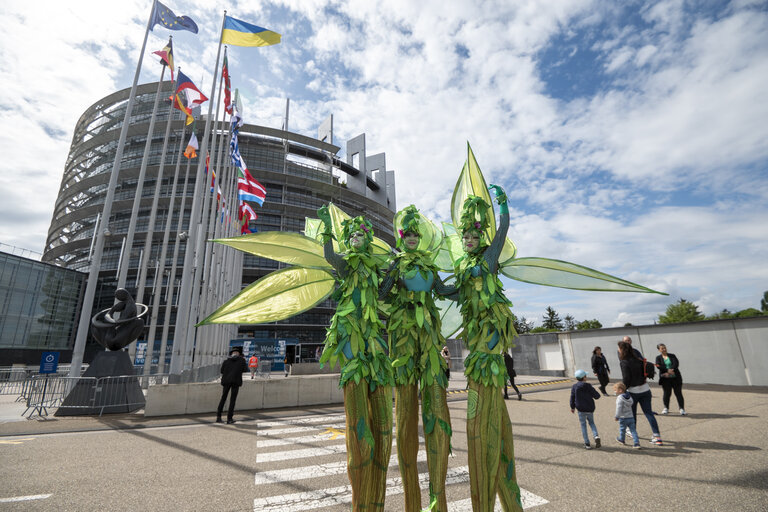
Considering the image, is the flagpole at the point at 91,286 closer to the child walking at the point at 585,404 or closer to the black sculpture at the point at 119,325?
the black sculpture at the point at 119,325

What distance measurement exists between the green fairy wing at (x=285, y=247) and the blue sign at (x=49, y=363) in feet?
67.4

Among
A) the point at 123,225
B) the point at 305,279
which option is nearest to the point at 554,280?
the point at 305,279

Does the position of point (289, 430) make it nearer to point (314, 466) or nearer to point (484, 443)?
point (314, 466)

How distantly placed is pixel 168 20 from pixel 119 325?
10.1 meters

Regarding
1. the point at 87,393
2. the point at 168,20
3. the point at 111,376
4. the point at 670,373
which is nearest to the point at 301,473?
the point at 670,373

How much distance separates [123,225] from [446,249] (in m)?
47.9

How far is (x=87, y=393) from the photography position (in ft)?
31.1

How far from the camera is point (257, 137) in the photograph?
4516 cm

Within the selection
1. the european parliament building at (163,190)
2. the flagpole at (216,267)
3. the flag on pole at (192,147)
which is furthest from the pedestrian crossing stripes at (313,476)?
the european parliament building at (163,190)

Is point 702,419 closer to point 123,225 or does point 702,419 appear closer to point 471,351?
point 471,351

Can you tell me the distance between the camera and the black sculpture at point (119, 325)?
1027 cm

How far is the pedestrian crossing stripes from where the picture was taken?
3.50 m

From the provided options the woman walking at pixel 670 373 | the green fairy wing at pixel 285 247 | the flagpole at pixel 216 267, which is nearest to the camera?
the green fairy wing at pixel 285 247

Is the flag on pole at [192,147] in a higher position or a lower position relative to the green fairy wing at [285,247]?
higher
